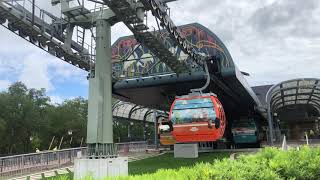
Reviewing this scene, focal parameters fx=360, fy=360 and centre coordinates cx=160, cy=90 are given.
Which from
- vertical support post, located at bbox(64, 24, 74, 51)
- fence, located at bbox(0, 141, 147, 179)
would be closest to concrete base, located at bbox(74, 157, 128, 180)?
fence, located at bbox(0, 141, 147, 179)

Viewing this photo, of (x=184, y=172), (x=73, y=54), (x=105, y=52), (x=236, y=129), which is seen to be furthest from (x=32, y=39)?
(x=236, y=129)

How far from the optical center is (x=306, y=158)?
277 inches

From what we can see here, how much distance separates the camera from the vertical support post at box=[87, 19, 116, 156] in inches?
670

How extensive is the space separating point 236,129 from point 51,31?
89.5ft

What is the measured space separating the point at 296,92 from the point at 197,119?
27.1 m

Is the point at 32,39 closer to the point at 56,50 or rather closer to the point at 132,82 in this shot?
the point at 56,50

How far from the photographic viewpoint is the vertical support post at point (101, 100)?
17016 mm

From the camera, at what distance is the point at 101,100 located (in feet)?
57.5

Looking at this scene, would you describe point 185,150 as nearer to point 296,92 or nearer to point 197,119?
point 197,119

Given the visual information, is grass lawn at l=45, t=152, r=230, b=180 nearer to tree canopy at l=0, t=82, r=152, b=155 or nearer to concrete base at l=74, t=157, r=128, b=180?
concrete base at l=74, t=157, r=128, b=180

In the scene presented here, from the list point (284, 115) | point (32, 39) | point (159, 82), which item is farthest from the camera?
point (284, 115)

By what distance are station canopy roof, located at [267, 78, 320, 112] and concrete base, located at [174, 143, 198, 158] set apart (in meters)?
11.2

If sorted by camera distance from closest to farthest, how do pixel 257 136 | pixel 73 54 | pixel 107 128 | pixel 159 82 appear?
pixel 107 128, pixel 73 54, pixel 159 82, pixel 257 136

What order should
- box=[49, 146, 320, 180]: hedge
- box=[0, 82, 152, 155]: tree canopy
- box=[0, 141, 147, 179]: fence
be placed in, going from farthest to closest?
box=[0, 82, 152, 155]: tree canopy < box=[0, 141, 147, 179]: fence < box=[49, 146, 320, 180]: hedge
